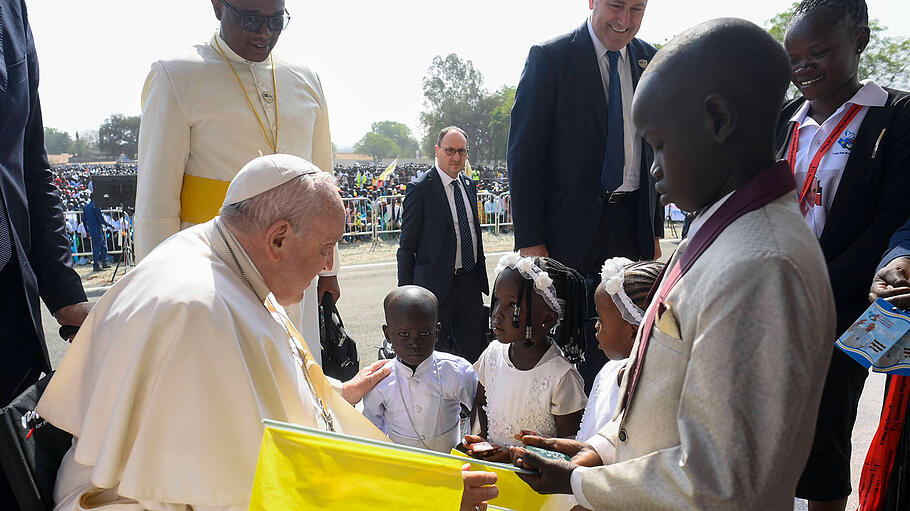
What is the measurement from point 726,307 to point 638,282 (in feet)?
5.41

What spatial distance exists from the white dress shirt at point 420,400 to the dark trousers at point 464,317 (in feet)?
6.38

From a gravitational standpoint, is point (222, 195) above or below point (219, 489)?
above

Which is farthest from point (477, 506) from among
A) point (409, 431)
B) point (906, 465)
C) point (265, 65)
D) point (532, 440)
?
point (265, 65)

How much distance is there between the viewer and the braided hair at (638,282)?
2791 mm

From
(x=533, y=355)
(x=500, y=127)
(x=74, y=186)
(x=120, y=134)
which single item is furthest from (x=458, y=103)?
(x=533, y=355)

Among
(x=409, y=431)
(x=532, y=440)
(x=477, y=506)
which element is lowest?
(x=409, y=431)

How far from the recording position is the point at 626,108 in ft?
11.9

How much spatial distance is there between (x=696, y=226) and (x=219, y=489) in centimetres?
151

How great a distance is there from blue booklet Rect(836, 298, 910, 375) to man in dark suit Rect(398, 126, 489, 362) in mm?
3474

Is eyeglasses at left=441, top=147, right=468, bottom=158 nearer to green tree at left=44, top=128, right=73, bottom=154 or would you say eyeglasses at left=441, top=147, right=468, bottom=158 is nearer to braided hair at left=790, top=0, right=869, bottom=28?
braided hair at left=790, top=0, right=869, bottom=28

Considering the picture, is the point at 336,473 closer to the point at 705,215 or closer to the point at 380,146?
the point at 705,215

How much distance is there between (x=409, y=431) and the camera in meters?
3.66

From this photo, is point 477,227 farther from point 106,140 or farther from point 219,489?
point 106,140

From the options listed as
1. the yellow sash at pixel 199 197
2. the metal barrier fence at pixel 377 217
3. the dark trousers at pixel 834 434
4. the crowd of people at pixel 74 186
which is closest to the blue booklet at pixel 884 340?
the dark trousers at pixel 834 434
